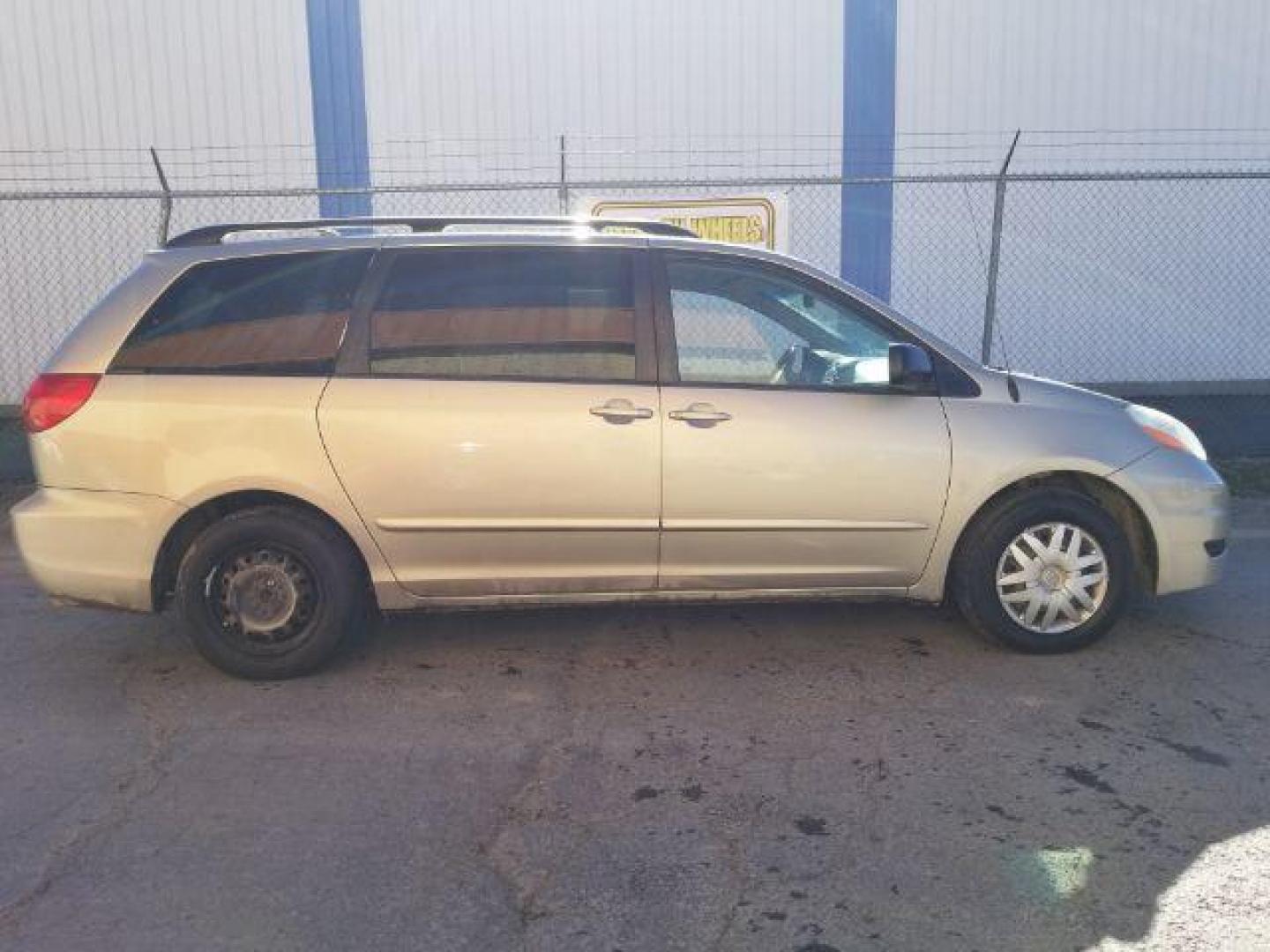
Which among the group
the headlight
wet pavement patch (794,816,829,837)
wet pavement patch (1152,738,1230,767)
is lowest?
wet pavement patch (1152,738,1230,767)

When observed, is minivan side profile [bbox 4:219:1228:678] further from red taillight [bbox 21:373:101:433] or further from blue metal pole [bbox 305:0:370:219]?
blue metal pole [bbox 305:0:370:219]

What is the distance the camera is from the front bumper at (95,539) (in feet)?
14.4

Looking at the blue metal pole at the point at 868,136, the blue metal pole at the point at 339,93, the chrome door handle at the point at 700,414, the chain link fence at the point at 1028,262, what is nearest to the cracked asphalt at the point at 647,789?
the chrome door handle at the point at 700,414

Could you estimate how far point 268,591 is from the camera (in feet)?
14.7

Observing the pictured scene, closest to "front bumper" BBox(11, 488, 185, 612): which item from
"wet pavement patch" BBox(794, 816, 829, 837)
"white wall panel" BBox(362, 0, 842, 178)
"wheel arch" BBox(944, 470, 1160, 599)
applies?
"wet pavement patch" BBox(794, 816, 829, 837)

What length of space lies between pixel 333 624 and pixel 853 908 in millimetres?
2444

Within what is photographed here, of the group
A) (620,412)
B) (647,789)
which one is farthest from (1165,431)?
(647,789)

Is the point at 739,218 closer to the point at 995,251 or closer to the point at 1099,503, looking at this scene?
the point at 995,251

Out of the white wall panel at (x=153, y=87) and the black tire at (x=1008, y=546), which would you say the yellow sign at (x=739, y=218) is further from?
the black tire at (x=1008, y=546)

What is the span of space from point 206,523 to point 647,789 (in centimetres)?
216

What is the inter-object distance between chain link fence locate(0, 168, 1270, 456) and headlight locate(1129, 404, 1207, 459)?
19.4ft

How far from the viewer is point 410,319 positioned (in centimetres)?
449

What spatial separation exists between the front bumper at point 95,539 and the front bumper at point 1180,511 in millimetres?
3911

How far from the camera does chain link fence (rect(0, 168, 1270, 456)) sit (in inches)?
422
